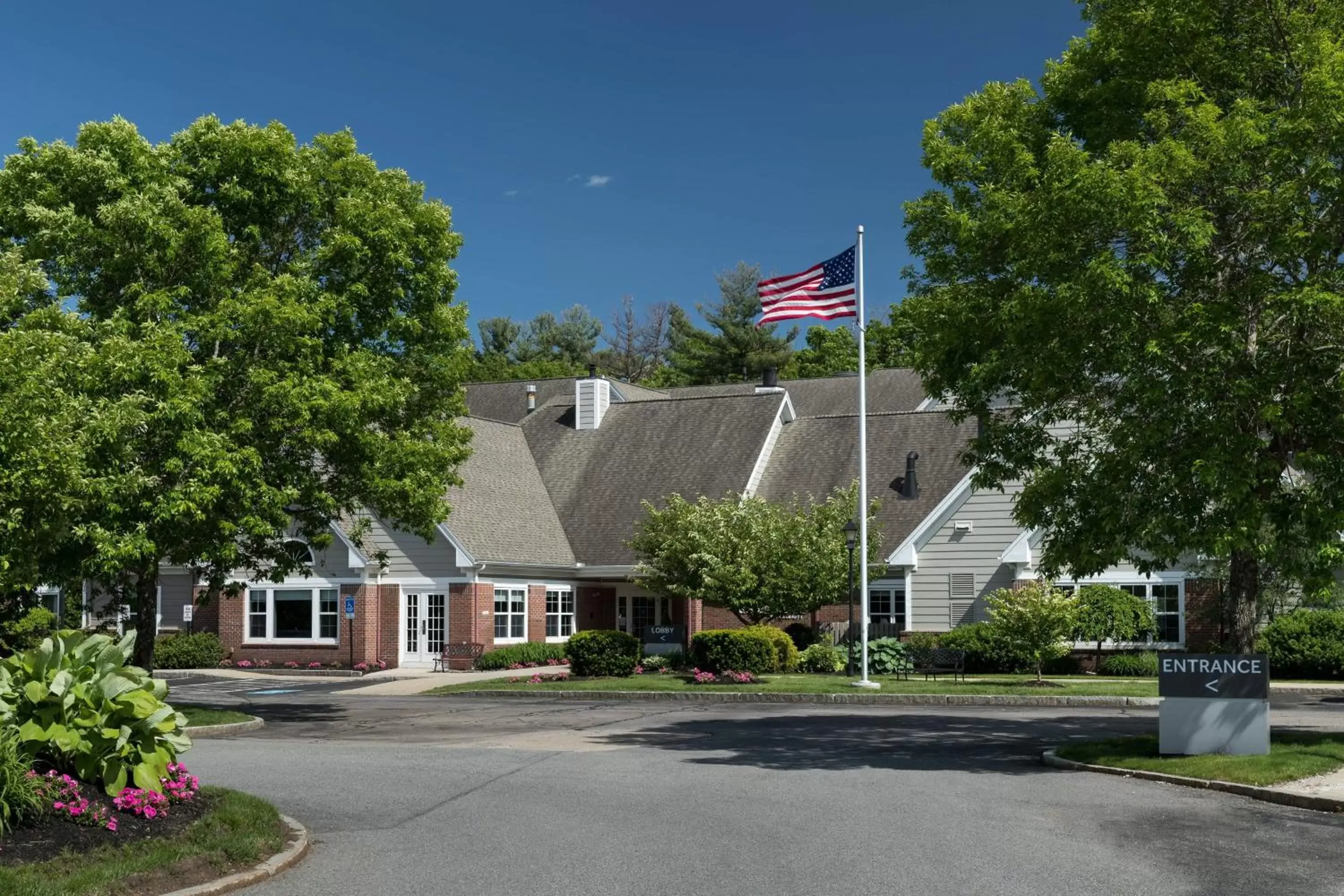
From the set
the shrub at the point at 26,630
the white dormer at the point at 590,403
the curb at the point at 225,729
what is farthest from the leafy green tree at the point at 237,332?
the white dormer at the point at 590,403

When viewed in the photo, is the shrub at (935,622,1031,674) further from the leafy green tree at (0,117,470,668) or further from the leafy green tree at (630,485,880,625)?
the leafy green tree at (0,117,470,668)

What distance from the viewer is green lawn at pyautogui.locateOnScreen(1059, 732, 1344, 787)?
1421 centimetres

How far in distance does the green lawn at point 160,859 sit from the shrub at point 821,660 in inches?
900

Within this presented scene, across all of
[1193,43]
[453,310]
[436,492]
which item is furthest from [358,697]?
[1193,43]

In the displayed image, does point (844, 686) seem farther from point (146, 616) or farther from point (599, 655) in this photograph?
point (146, 616)

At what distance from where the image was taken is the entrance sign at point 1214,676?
15.4m

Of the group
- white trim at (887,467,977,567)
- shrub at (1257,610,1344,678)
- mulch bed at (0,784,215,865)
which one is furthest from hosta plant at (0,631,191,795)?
white trim at (887,467,977,567)

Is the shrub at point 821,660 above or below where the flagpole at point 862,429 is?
below

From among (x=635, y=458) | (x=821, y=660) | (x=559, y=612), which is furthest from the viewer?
(x=635, y=458)

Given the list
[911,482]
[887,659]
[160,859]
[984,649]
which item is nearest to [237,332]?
[160,859]

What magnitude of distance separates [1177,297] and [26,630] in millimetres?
16619

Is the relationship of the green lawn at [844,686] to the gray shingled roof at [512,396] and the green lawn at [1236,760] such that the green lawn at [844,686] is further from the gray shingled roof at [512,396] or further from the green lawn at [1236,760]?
the gray shingled roof at [512,396]

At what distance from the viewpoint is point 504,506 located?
1582 inches

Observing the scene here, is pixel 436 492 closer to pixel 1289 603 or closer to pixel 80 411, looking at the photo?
pixel 80 411
